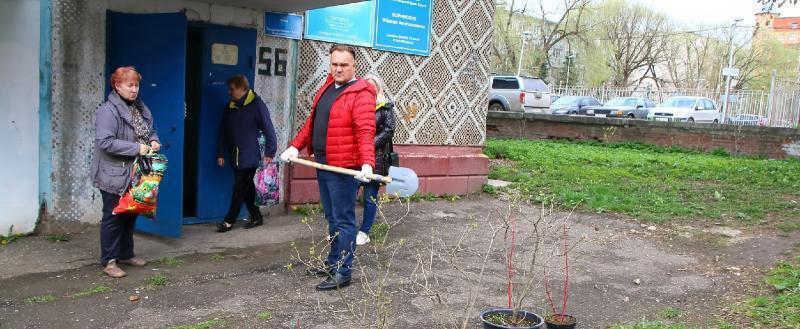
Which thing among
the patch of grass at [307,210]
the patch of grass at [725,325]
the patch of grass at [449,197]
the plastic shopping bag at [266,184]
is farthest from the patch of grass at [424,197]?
the patch of grass at [725,325]

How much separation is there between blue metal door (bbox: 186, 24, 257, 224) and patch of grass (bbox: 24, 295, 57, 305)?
237 centimetres

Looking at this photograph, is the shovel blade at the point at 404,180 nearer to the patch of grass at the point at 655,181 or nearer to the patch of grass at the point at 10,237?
the patch of grass at the point at 655,181

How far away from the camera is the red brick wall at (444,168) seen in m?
8.35

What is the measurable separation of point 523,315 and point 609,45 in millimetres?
51267

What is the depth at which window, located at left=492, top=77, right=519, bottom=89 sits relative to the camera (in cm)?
2532

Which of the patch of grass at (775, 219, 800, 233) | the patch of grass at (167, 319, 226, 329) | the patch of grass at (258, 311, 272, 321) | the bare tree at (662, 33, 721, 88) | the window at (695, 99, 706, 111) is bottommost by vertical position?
the patch of grass at (167, 319, 226, 329)

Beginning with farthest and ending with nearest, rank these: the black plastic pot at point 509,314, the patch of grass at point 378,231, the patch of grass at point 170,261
A: the patch of grass at point 378,231
the patch of grass at point 170,261
the black plastic pot at point 509,314

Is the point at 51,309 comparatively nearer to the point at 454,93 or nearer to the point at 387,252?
the point at 387,252

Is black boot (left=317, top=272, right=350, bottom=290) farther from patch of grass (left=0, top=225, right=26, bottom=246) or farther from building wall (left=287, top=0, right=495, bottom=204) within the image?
patch of grass (left=0, top=225, right=26, bottom=246)

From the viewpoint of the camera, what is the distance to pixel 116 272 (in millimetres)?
4926

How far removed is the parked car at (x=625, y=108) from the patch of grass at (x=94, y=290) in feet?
85.6

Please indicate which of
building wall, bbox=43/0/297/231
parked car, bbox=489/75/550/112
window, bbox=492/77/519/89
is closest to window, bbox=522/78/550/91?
parked car, bbox=489/75/550/112

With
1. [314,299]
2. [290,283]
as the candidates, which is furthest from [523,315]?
[290,283]

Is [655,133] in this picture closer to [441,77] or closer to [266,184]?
[441,77]
